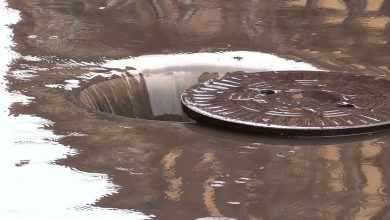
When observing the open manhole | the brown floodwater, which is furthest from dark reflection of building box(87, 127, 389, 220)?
the open manhole

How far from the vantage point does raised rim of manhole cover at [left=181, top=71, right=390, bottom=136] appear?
3.98 meters

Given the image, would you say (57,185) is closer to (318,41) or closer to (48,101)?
(48,101)

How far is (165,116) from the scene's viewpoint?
16.8 ft

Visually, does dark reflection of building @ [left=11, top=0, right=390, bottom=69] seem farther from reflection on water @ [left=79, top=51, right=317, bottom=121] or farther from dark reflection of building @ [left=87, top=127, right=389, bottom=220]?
dark reflection of building @ [left=87, top=127, right=389, bottom=220]

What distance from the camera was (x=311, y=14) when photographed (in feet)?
20.7

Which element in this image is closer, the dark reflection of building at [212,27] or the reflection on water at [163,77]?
the reflection on water at [163,77]

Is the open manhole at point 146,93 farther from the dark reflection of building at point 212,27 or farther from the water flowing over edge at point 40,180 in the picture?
the water flowing over edge at point 40,180

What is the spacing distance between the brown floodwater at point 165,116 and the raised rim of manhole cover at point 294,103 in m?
0.06

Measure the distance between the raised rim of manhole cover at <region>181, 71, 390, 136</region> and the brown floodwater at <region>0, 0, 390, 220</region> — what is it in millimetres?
61

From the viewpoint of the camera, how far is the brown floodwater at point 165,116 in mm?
3271

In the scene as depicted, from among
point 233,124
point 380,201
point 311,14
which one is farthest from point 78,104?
point 311,14

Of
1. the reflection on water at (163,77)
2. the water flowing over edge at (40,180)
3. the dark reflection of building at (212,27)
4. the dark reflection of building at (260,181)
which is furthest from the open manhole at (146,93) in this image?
the dark reflection of building at (260,181)

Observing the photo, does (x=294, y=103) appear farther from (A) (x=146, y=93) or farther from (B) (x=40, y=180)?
(B) (x=40, y=180)

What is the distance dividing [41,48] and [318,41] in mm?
1700
